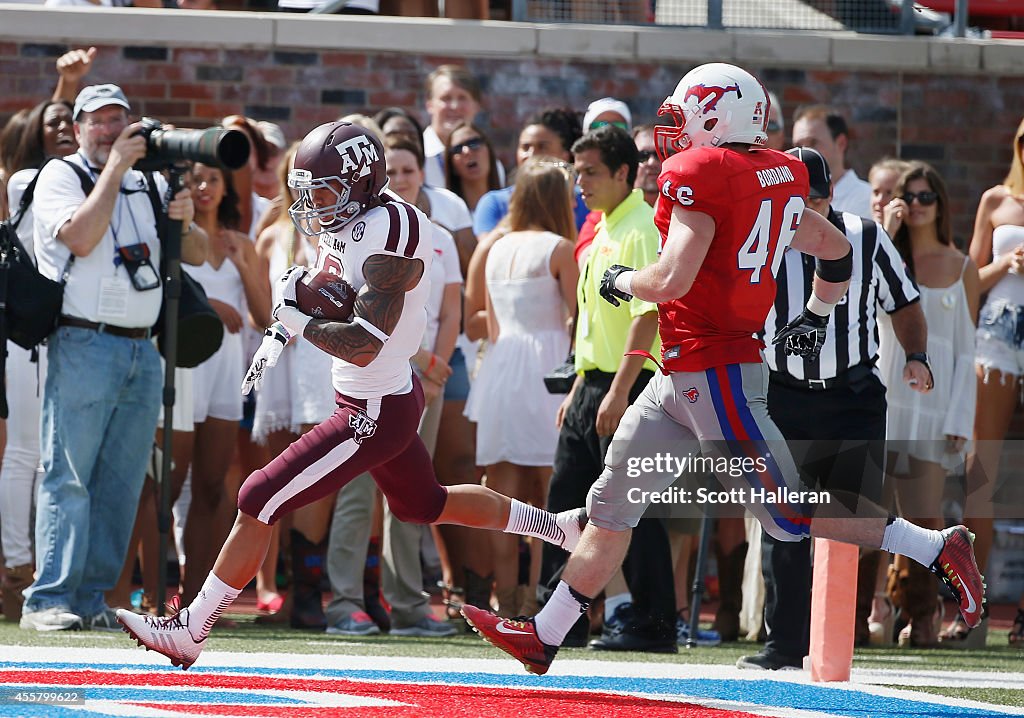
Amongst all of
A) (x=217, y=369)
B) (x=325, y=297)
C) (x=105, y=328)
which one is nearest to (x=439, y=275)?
(x=217, y=369)

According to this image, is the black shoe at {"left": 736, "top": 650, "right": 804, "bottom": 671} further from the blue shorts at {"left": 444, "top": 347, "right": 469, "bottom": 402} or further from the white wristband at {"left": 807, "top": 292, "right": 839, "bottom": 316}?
the blue shorts at {"left": 444, "top": 347, "right": 469, "bottom": 402}

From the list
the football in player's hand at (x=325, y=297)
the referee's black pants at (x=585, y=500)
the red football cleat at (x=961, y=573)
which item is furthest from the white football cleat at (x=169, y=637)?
the red football cleat at (x=961, y=573)

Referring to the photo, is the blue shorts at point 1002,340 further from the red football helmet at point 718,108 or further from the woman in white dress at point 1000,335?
the red football helmet at point 718,108

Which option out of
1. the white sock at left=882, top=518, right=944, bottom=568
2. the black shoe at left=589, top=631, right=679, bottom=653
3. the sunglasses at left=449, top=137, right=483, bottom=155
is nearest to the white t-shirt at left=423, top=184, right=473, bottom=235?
the sunglasses at left=449, top=137, right=483, bottom=155

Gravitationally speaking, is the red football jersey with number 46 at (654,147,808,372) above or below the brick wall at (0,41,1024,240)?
below

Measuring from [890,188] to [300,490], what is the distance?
4.00 m

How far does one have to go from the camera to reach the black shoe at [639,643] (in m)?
6.80

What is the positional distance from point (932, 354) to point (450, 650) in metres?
2.83

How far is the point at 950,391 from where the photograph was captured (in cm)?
791

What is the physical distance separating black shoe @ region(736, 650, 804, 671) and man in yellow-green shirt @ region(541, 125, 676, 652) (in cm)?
70

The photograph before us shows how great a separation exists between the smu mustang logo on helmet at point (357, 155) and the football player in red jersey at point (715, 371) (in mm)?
845

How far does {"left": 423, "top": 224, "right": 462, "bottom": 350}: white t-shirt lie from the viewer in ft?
25.0

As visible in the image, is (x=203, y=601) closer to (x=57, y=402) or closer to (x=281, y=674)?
(x=281, y=674)

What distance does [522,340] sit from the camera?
7.61 meters
